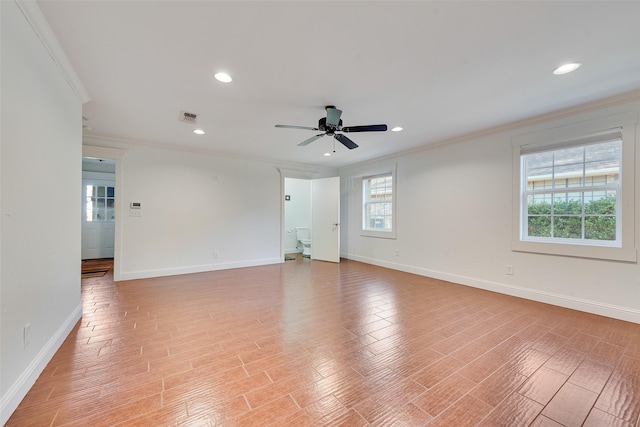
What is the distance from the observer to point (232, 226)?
548cm

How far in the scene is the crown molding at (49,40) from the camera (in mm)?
1569

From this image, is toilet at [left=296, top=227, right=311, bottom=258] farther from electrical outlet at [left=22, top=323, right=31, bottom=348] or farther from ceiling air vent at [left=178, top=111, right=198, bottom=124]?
electrical outlet at [left=22, top=323, right=31, bottom=348]

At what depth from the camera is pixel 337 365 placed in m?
1.97

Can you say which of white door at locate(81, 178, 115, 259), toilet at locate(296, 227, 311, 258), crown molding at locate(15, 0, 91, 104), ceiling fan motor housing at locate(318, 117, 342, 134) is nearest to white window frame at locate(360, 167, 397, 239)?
toilet at locate(296, 227, 311, 258)

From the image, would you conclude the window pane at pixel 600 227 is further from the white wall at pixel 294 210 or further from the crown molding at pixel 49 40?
the white wall at pixel 294 210

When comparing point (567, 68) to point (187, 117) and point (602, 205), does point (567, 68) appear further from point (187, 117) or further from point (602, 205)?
point (187, 117)

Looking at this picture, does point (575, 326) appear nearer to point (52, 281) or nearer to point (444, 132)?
point (444, 132)

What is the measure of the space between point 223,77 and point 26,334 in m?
2.34

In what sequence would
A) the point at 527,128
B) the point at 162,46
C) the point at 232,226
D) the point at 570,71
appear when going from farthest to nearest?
the point at 232,226 < the point at 527,128 < the point at 570,71 < the point at 162,46

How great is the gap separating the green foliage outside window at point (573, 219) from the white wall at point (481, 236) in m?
0.27

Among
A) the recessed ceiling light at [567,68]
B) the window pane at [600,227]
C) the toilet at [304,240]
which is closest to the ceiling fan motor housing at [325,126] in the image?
the recessed ceiling light at [567,68]

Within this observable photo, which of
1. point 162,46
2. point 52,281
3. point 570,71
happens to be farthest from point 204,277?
point 570,71

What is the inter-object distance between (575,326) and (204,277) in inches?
199

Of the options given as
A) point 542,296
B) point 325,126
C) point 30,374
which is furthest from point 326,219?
point 30,374
